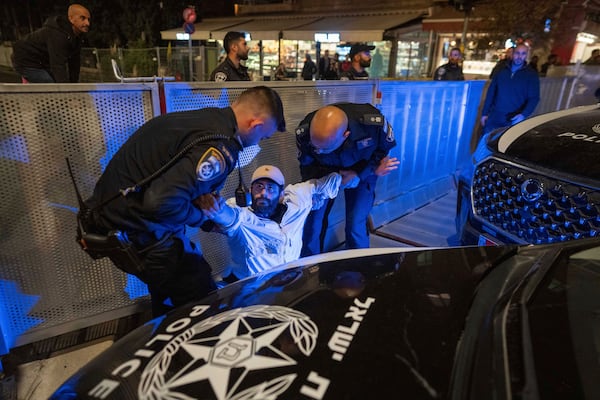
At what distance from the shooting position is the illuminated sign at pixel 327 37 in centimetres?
1775

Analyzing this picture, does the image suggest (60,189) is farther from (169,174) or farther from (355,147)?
(355,147)

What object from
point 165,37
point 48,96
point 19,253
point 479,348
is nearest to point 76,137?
point 48,96

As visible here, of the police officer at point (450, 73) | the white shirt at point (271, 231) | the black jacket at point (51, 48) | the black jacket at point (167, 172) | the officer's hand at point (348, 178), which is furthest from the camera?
the police officer at point (450, 73)

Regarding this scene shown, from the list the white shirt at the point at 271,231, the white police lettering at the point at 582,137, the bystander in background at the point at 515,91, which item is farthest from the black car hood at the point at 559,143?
the bystander in background at the point at 515,91

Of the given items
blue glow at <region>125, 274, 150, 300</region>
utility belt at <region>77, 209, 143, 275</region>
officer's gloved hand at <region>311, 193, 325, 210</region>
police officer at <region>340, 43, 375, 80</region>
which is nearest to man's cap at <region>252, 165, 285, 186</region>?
officer's gloved hand at <region>311, 193, 325, 210</region>

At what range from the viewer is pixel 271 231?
2.90 meters

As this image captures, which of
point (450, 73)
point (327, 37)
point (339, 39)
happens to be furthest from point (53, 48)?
point (327, 37)

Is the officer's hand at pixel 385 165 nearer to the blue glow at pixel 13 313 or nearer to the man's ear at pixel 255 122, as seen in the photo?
the man's ear at pixel 255 122

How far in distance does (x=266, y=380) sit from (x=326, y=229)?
2.96 meters

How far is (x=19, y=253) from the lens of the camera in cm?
242

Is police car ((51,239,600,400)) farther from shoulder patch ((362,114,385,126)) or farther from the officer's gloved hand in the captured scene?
shoulder patch ((362,114,385,126))

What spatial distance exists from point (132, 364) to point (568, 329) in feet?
4.62

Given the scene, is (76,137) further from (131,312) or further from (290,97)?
(290,97)

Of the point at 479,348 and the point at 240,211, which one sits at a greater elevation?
the point at 479,348
